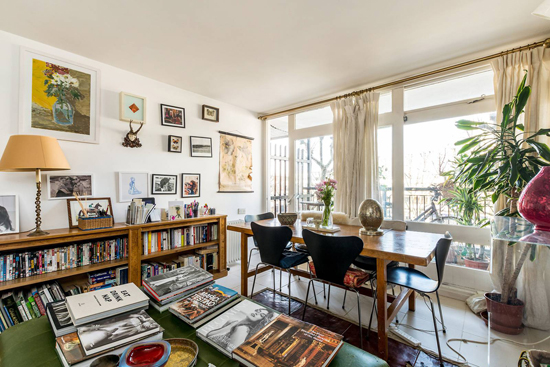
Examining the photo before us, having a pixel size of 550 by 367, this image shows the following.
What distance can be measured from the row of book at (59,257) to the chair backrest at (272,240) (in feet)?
4.88

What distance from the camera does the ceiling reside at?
1.86 meters

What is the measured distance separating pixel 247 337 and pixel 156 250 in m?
2.34

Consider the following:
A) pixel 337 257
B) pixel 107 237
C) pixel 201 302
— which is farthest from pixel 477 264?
pixel 107 237

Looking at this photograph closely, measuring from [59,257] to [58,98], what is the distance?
5.05 ft

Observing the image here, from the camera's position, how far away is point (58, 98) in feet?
7.82

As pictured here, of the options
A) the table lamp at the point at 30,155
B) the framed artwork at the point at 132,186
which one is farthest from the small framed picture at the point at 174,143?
the table lamp at the point at 30,155

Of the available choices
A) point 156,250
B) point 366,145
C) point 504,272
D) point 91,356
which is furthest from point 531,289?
point 156,250

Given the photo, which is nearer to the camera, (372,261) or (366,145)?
(372,261)

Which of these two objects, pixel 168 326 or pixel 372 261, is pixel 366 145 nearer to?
pixel 372 261

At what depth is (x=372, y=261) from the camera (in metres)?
2.36

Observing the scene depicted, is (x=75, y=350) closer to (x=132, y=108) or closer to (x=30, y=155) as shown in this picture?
(x=30, y=155)

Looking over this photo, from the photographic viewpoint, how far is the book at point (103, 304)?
3.10ft

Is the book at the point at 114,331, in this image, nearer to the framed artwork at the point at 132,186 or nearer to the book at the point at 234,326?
the book at the point at 234,326

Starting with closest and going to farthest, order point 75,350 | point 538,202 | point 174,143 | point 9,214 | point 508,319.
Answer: point 75,350
point 538,202
point 508,319
point 9,214
point 174,143
